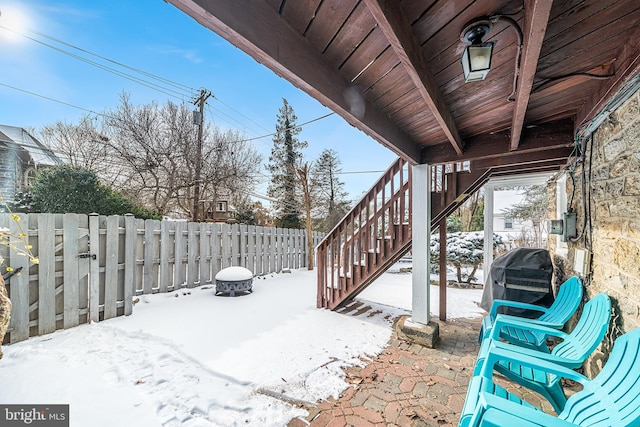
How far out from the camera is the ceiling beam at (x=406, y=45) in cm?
99

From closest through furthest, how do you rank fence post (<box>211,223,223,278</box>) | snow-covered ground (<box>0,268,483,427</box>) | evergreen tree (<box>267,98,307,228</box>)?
snow-covered ground (<box>0,268,483,427</box>) → fence post (<box>211,223,223,278</box>) → evergreen tree (<box>267,98,307,228</box>)

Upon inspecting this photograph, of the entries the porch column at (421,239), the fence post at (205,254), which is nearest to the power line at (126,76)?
the fence post at (205,254)

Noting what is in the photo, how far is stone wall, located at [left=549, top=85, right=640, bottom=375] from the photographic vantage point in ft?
5.01

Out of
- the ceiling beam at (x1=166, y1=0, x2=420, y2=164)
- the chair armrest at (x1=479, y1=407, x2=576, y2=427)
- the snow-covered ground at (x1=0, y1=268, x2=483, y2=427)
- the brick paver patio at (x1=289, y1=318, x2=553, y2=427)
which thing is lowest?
the brick paver patio at (x1=289, y1=318, x2=553, y2=427)

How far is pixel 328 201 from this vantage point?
13.5 m

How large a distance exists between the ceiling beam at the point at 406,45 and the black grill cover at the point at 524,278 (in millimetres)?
2549

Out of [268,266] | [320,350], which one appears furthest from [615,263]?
[268,266]

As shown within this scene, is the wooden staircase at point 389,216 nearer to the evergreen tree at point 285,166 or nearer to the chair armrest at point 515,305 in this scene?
the chair armrest at point 515,305

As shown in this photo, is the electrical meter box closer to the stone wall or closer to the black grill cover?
the stone wall

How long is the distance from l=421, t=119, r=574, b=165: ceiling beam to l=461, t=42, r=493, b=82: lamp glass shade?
5.48ft

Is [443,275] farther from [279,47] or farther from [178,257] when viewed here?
[178,257]

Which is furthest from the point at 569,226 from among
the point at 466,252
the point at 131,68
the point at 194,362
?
the point at 131,68

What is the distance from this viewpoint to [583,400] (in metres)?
1.36

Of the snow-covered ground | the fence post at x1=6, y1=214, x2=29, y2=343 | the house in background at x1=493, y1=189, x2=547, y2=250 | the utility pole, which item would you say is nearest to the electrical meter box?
the snow-covered ground
